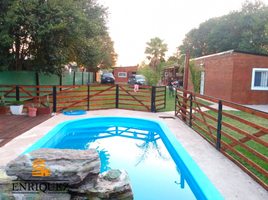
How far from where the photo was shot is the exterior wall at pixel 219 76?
12.9 metres

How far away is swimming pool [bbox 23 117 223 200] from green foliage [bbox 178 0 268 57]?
2144 centimetres

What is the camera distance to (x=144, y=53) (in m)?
36.1

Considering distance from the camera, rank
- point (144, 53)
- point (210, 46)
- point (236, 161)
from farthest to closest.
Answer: point (144, 53) → point (210, 46) → point (236, 161)

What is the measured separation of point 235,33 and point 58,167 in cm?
3028

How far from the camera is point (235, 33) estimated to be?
28.2 metres

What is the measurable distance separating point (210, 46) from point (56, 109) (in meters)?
25.9

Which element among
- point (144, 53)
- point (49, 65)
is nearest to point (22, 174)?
point (49, 65)

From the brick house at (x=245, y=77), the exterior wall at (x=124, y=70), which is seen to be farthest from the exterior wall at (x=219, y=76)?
the exterior wall at (x=124, y=70)

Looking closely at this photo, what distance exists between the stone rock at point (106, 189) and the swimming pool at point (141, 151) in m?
0.43

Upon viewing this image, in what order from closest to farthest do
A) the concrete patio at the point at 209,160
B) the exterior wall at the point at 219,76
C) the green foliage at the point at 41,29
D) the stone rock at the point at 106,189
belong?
the stone rock at the point at 106,189
the concrete patio at the point at 209,160
the green foliage at the point at 41,29
the exterior wall at the point at 219,76

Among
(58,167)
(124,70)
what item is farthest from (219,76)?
(124,70)

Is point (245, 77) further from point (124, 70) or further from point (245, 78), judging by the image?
point (124, 70)

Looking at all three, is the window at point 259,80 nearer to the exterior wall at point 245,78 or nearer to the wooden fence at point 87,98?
the exterior wall at point 245,78

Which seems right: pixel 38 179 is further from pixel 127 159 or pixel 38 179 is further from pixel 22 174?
pixel 127 159
